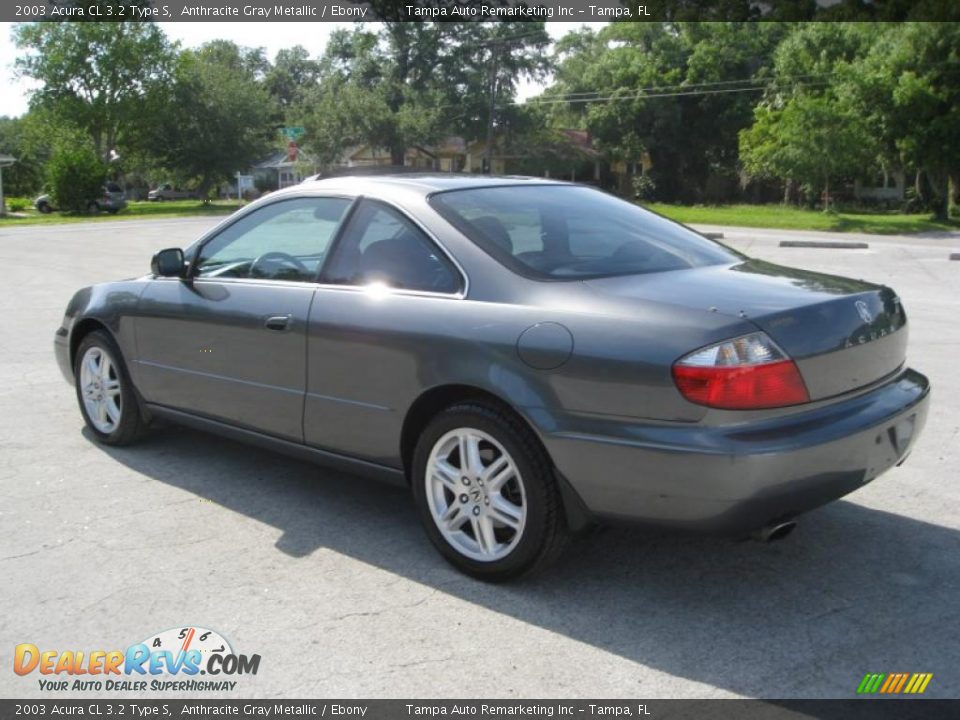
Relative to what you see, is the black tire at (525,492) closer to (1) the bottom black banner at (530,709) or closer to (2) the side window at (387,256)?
(2) the side window at (387,256)

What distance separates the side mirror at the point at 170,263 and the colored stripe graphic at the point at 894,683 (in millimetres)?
3641

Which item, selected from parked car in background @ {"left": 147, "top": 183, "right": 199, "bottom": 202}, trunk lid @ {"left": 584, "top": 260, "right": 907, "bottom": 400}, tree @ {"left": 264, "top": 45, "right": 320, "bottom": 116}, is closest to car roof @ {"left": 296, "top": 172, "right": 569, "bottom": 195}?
trunk lid @ {"left": 584, "top": 260, "right": 907, "bottom": 400}

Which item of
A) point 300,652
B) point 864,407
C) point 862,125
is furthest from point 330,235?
point 862,125

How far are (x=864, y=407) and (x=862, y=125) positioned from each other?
1246 inches

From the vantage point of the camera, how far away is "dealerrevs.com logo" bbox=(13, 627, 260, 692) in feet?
10.2

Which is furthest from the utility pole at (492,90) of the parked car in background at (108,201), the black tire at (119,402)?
the black tire at (119,402)

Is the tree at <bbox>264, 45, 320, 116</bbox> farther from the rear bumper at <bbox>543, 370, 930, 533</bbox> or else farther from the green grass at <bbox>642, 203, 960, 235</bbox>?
the rear bumper at <bbox>543, 370, 930, 533</bbox>

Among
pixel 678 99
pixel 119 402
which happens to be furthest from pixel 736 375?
pixel 678 99

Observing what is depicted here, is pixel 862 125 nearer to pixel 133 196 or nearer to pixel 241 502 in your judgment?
pixel 241 502

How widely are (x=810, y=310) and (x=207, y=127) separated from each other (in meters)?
62.9

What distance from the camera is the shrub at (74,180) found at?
4838 centimetres

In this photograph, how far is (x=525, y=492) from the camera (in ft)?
11.5

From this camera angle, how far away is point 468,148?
206 feet

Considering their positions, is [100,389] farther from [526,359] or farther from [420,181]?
[526,359]
